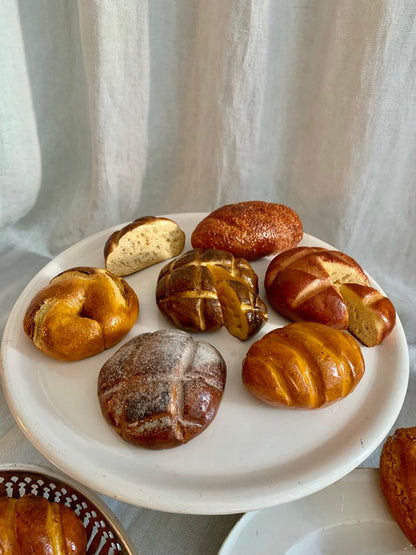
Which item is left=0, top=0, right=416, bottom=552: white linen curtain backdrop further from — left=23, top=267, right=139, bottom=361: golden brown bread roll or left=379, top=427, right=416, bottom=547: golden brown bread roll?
left=23, top=267, right=139, bottom=361: golden brown bread roll

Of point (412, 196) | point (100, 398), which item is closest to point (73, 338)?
point (100, 398)

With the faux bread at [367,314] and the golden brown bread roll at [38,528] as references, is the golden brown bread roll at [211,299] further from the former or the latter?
the golden brown bread roll at [38,528]

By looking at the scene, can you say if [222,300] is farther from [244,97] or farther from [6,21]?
[6,21]

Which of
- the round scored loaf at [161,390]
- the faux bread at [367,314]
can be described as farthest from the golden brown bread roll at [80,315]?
the faux bread at [367,314]

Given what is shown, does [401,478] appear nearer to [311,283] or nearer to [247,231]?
[311,283]

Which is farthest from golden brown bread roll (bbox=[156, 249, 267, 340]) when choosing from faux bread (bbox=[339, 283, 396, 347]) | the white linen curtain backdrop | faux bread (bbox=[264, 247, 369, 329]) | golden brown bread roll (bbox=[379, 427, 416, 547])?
the white linen curtain backdrop

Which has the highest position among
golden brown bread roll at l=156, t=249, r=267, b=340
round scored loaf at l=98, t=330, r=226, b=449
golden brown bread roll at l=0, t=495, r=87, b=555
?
golden brown bread roll at l=156, t=249, r=267, b=340
